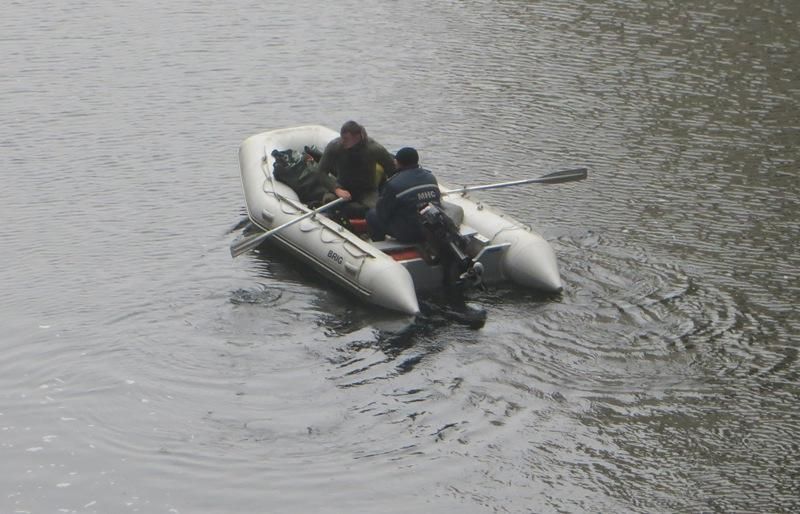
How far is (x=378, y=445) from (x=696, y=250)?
17.1 ft

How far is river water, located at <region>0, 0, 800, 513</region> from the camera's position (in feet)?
30.6

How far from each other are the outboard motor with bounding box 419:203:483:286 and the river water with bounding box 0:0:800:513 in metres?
0.45

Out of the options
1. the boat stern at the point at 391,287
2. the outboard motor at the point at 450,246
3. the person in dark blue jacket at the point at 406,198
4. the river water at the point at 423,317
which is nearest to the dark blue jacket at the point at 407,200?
the person in dark blue jacket at the point at 406,198

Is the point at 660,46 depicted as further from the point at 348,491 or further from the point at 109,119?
the point at 348,491

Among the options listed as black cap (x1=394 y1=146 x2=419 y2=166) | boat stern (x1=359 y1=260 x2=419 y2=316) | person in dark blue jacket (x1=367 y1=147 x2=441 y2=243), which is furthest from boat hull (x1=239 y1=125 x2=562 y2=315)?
black cap (x1=394 y1=146 x2=419 y2=166)

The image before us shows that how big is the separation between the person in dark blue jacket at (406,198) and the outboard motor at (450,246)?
0.62 feet

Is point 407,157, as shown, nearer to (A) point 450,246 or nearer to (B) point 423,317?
(A) point 450,246

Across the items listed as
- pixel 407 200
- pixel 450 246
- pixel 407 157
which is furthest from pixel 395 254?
pixel 407 157

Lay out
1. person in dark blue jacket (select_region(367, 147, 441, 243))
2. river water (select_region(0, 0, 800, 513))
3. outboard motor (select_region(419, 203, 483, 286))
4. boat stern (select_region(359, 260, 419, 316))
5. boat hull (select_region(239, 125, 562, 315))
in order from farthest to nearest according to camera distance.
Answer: person in dark blue jacket (select_region(367, 147, 441, 243))
outboard motor (select_region(419, 203, 483, 286))
boat hull (select_region(239, 125, 562, 315))
boat stern (select_region(359, 260, 419, 316))
river water (select_region(0, 0, 800, 513))

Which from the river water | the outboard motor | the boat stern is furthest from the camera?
the outboard motor

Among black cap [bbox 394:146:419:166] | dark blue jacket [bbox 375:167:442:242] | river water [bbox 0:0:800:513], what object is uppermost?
black cap [bbox 394:146:419:166]

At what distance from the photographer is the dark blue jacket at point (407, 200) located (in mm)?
12188

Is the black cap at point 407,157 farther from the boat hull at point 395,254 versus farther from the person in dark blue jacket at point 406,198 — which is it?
the boat hull at point 395,254

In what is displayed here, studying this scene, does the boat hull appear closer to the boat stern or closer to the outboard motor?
the boat stern
